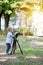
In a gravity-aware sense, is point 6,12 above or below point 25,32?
above

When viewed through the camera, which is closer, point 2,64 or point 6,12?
point 2,64

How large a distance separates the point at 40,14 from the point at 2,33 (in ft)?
16.1

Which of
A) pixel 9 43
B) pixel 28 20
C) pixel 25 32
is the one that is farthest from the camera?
pixel 28 20

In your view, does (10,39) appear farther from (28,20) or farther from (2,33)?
(28,20)

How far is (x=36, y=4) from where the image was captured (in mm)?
33406

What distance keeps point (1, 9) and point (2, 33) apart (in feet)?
10.3

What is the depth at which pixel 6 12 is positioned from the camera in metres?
33.0

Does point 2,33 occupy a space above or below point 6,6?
below

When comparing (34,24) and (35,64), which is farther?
(34,24)

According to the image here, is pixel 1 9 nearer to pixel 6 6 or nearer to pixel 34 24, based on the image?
pixel 6 6

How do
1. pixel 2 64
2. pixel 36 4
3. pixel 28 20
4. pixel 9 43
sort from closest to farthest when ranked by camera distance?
pixel 2 64
pixel 9 43
pixel 36 4
pixel 28 20

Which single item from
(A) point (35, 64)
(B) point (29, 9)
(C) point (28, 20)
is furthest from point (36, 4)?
(A) point (35, 64)

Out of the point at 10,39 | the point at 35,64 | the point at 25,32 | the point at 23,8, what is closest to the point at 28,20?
the point at 23,8

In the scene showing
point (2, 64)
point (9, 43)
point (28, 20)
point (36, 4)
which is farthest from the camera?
point (28, 20)
